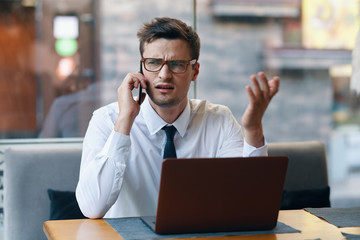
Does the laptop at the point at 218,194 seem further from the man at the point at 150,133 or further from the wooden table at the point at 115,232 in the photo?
the man at the point at 150,133

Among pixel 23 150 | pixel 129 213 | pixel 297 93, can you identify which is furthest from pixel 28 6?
pixel 297 93

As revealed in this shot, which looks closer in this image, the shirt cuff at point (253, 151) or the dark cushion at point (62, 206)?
the shirt cuff at point (253, 151)

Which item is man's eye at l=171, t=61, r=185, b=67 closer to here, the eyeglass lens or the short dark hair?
the eyeglass lens

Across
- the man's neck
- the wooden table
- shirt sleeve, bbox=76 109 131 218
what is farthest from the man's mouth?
the wooden table

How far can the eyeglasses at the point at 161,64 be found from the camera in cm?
188

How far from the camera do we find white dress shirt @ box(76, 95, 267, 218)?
1716mm

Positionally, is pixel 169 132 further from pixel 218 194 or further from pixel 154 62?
pixel 218 194


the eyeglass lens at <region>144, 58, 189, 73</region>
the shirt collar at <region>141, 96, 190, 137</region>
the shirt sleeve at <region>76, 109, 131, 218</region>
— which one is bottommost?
the shirt sleeve at <region>76, 109, 131, 218</region>

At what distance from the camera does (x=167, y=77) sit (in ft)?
6.12

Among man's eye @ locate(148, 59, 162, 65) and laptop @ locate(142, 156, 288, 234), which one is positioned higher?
man's eye @ locate(148, 59, 162, 65)

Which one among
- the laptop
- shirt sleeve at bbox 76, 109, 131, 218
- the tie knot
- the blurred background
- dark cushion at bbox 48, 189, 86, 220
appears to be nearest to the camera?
→ the laptop

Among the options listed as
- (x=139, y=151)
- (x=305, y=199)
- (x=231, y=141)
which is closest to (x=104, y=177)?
(x=139, y=151)

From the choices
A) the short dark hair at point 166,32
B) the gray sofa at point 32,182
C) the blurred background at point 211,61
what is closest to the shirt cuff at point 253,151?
the short dark hair at point 166,32

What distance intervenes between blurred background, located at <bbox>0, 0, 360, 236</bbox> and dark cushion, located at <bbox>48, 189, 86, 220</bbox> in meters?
0.49
